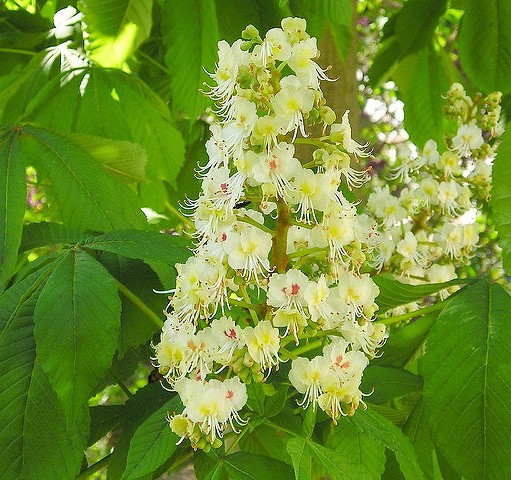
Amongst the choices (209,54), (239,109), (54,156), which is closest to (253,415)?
(239,109)

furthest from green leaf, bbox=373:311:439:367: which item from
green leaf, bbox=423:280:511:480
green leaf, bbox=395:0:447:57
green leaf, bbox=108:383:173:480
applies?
green leaf, bbox=395:0:447:57

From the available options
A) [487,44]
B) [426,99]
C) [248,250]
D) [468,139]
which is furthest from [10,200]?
[426,99]

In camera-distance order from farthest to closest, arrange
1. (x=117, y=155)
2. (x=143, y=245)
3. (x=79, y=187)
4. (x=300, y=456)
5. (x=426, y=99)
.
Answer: (x=426, y=99) < (x=117, y=155) < (x=79, y=187) < (x=143, y=245) < (x=300, y=456)

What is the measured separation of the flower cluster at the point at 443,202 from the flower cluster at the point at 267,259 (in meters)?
0.35

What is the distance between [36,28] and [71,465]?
86 centimetres

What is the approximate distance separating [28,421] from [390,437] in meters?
0.28

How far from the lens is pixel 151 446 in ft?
1.98

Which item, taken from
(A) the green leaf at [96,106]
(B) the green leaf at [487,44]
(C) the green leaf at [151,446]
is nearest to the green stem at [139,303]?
(C) the green leaf at [151,446]

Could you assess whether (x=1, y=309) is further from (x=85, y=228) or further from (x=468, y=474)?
(x=468, y=474)

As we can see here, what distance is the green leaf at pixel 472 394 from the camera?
624mm

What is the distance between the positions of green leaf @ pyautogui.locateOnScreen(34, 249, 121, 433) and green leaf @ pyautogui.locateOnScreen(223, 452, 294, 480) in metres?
0.12

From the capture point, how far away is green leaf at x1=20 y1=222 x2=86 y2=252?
819 millimetres

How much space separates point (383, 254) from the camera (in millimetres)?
946

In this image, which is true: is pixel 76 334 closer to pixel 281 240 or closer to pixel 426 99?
pixel 281 240
